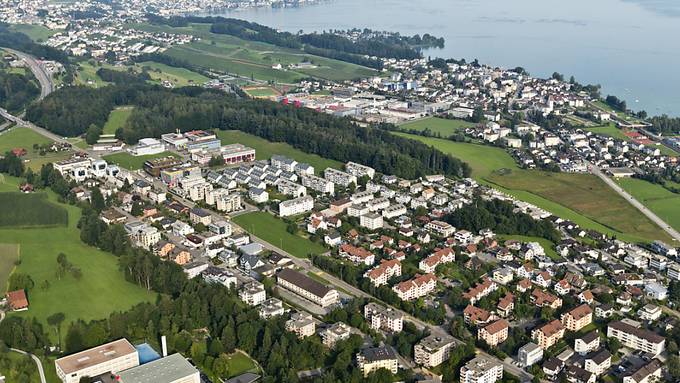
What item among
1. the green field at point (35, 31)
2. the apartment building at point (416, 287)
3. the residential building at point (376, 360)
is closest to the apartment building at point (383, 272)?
the apartment building at point (416, 287)

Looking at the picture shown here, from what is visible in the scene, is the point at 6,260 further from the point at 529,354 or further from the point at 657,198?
the point at 657,198

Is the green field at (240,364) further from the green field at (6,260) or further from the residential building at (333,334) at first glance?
the green field at (6,260)

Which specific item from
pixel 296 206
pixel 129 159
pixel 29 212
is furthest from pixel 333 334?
pixel 129 159

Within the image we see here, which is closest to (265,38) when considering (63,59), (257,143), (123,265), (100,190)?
(63,59)

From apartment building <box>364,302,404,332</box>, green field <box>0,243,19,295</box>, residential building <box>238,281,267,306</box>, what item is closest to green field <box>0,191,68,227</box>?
green field <box>0,243,19,295</box>

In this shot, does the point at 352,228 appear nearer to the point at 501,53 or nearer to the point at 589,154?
the point at 589,154

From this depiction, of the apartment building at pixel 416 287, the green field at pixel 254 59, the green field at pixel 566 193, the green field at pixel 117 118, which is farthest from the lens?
the green field at pixel 254 59

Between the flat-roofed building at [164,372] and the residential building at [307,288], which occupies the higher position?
the flat-roofed building at [164,372]
